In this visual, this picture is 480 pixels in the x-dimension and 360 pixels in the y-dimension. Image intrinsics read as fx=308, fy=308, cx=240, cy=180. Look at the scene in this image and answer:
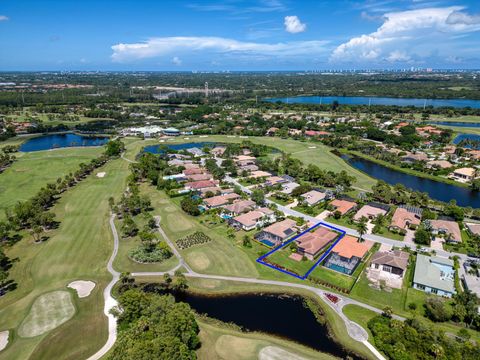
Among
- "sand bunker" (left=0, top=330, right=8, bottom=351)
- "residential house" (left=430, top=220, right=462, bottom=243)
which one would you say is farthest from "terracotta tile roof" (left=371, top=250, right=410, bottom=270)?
"sand bunker" (left=0, top=330, right=8, bottom=351)

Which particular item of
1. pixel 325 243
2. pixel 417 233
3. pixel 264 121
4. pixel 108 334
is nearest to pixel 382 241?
pixel 417 233

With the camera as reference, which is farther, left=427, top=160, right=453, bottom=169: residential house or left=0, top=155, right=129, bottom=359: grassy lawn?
left=427, top=160, right=453, bottom=169: residential house

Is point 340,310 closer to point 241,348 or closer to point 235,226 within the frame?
point 241,348

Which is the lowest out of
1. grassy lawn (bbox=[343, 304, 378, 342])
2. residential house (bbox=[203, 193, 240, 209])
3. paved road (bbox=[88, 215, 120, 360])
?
paved road (bbox=[88, 215, 120, 360])

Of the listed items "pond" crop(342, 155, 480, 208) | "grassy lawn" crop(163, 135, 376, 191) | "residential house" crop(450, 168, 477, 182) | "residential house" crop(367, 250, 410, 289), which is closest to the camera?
"residential house" crop(367, 250, 410, 289)

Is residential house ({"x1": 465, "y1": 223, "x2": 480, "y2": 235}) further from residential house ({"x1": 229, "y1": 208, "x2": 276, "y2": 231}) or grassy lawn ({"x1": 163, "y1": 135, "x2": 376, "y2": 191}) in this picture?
residential house ({"x1": 229, "y1": 208, "x2": 276, "y2": 231})
